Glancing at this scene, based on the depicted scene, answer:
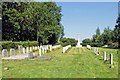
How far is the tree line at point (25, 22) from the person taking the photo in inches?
2515

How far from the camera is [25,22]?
66.0 meters

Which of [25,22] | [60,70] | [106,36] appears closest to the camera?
[60,70]

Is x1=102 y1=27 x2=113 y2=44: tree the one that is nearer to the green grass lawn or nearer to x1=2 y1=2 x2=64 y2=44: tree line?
x1=2 y1=2 x2=64 y2=44: tree line

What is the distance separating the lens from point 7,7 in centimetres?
6519

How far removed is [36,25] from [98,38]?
198ft

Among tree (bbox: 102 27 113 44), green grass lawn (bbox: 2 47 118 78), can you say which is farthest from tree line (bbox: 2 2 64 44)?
green grass lawn (bbox: 2 47 118 78)

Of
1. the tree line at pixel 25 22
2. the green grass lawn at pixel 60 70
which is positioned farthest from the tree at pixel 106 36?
the green grass lawn at pixel 60 70

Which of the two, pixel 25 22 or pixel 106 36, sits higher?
pixel 25 22

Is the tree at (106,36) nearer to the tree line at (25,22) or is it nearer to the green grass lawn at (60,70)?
the tree line at (25,22)

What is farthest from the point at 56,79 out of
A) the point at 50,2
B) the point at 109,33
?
the point at 109,33

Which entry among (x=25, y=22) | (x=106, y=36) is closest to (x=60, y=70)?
(x=25, y=22)

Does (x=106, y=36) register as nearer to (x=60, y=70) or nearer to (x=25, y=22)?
(x=25, y=22)

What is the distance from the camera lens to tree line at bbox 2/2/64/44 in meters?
63.9

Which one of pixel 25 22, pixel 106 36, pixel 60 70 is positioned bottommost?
pixel 60 70
